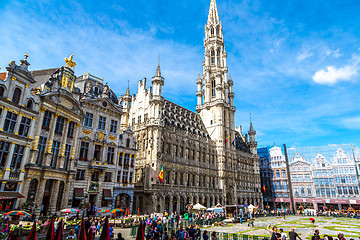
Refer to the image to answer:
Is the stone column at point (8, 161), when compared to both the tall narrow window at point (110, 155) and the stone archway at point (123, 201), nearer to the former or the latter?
the tall narrow window at point (110, 155)

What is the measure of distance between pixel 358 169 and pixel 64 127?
81.8m

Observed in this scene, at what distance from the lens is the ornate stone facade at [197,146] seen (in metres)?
48.0

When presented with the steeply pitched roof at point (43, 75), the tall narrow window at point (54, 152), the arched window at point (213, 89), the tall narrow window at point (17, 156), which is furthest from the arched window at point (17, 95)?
the arched window at point (213, 89)

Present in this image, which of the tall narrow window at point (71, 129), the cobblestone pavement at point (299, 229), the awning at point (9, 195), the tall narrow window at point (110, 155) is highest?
the tall narrow window at point (71, 129)

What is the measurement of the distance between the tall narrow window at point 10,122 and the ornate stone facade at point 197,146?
25912mm

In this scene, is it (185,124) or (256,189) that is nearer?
(185,124)

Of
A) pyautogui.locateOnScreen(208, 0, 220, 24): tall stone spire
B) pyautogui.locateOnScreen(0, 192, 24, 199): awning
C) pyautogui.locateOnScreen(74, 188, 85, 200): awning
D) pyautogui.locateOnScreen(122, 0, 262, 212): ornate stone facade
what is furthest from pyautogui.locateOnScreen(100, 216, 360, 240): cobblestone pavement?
pyautogui.locateOnScreen(208, 0, 220, 24): tall stone spire

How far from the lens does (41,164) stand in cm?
2855

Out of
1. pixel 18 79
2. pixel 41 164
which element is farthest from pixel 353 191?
pixel 18 79

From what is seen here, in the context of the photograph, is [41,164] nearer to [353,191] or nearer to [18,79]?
[18,79]

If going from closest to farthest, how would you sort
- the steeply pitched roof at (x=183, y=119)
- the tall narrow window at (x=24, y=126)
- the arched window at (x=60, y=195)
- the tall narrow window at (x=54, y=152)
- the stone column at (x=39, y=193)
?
1. the tall narrow window at (x=24, y=126)
2. the stone column at (x=39, y=193)
3. the tall narrow window at (x=54, y=152)
4. the arched window at (x=60, y=195)
5. the steeply pitched roof at (x=183, y=119)

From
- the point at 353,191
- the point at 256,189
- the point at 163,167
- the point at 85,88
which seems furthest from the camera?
the point at 256,189

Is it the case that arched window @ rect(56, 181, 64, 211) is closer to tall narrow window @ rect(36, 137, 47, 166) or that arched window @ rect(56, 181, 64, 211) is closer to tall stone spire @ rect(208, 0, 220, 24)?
tall narrow window @ rect(36, 137, 47, 166)

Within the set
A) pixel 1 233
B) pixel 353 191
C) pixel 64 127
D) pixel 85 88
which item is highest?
pixel 85 88
